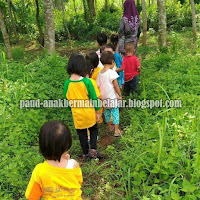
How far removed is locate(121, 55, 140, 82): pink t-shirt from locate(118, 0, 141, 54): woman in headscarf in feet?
3.86

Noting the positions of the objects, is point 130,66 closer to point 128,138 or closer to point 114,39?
point 114,39

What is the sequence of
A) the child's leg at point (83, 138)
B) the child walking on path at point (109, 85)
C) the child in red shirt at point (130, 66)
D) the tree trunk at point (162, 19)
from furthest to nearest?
the tree trunk at point (162, 19) < the child in red shirt at point (130, 66) < the child walking on path at point (109, 85) < the child's leg at point (83, 138)

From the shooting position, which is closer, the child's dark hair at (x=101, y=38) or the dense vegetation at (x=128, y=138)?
the dense vegetation at (x=128, y=138)

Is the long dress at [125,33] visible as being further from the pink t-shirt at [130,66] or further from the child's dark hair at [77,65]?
the child's dark hair at [77,65]

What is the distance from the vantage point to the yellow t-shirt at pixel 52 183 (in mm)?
1860

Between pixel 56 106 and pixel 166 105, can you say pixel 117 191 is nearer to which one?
pixel 166 105

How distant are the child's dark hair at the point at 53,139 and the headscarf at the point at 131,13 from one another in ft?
14.6

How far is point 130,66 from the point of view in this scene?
4.75 meters

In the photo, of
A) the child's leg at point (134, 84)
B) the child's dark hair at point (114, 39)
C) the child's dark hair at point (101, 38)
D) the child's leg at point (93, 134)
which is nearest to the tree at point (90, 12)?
the child's dark hair at point (114, 39)

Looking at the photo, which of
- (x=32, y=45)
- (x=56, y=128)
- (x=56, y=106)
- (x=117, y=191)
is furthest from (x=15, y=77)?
(x=32, y=45)

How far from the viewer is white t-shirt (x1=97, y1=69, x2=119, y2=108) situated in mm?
3902

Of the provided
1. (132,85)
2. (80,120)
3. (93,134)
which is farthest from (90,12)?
(80,120)

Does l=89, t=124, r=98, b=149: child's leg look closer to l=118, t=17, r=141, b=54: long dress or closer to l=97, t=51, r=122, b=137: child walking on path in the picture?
l=97, t=51, r=122, b=137: child walking on path

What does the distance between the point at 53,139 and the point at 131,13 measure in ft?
15.2
